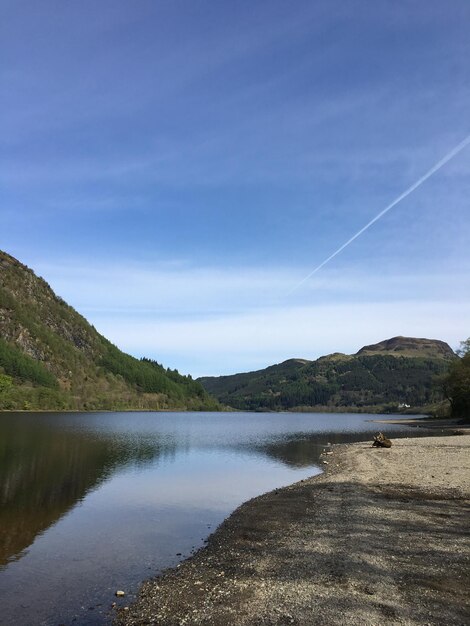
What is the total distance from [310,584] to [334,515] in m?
12.2

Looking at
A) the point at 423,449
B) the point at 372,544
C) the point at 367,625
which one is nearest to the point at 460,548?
the point at 372,544

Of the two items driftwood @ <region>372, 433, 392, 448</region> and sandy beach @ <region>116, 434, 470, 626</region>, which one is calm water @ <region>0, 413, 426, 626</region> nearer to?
sandy beach @ <region>116, 434, 470, 626</region>

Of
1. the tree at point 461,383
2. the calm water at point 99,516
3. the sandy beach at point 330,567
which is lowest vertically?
the calm water at point 99,516

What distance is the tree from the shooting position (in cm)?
13525

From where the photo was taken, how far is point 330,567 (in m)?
17.7

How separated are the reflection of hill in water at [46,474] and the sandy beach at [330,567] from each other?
1003cm

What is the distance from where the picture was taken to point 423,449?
205 ft

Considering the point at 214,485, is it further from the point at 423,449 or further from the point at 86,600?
the point at 423,449

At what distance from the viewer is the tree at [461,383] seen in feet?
444

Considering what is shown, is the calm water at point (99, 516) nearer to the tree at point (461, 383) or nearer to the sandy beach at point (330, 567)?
the sandy beach at point (330, 567)

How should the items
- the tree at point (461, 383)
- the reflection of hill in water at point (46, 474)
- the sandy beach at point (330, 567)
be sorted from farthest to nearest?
the tree at point (461, 383), the reflection of hill in water at point (46, 474), the sandy beach at point (330, 567)

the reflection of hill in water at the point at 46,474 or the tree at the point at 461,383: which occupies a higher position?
the tree at the point at 461,383

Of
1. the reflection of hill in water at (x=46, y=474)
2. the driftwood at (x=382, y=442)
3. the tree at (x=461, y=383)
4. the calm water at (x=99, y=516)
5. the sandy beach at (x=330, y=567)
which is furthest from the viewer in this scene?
the tree at (x=461, y=383)

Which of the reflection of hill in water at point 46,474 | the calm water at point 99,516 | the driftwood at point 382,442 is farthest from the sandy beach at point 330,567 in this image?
the driftwood at point 382,442
